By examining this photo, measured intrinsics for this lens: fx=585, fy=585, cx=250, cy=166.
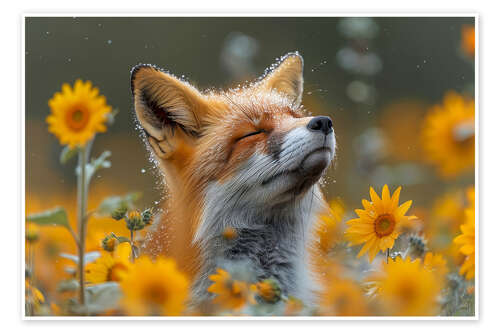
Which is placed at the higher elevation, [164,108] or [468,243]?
[164,108]

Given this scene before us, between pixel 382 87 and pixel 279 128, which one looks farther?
pixel 382 87

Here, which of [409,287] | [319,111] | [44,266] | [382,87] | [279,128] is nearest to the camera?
[409,287]

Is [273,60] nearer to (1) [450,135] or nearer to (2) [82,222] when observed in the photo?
(1) [450,135]

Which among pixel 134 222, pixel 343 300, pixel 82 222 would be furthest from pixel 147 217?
pixel 343 300

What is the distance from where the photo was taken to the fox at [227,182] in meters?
2.85

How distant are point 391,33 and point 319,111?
626mm

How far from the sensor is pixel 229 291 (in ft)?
8.81

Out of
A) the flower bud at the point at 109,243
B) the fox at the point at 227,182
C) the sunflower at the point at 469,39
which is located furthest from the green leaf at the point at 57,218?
the sunflower at the point at 469,39

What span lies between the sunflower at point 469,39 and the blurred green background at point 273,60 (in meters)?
0.03

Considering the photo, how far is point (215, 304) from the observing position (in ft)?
9.17

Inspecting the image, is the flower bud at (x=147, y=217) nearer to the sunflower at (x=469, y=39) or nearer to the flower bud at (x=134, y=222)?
the flower bud at (x=134, y=222)

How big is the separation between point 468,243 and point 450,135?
68 cm
